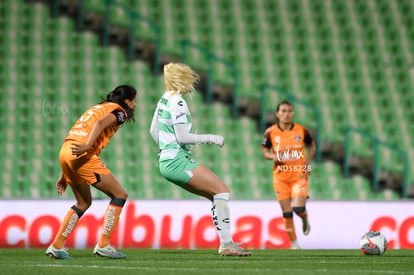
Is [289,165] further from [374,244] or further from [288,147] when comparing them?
[374,244]

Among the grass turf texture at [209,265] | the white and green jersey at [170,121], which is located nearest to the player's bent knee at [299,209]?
the grass turf texture at [209,265]

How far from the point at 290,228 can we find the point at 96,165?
11.5 ft

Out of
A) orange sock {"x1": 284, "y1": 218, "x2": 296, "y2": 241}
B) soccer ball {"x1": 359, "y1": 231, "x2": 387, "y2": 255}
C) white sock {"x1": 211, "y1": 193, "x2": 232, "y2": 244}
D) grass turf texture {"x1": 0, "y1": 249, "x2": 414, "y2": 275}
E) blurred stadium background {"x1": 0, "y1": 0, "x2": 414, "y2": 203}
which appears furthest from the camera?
blurred stadium background {"x1": 0, "y1": 0, "x2": 414, "y2": 203}

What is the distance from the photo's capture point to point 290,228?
421 inches

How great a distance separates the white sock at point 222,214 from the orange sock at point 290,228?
2.68 m

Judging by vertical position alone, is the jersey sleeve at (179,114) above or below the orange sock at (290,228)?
above

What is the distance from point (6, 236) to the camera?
10.9m

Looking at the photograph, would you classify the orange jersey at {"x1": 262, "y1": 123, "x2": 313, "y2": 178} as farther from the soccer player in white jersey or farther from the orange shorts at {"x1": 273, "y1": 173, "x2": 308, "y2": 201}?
the soccer player in white jersey

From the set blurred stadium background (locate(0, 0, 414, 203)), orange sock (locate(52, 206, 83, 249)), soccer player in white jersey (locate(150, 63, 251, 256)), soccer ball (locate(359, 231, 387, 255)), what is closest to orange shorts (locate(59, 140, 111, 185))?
orange sock (locate(52, 206, 83, 249))

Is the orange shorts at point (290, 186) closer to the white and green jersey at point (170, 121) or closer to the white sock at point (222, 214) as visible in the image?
the white sock at point (222, 214)

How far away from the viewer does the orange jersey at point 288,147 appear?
10.7m

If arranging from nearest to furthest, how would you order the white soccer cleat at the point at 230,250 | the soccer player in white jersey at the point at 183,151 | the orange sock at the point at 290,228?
1. the soccer player in white jersey at the point at 183,151
2. the white soccer cleat at the point at 230,250
3. the orange sock at the point at 290,228

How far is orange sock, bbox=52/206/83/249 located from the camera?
26.3 feet

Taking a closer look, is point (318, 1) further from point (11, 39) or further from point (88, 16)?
point (11, 39)
